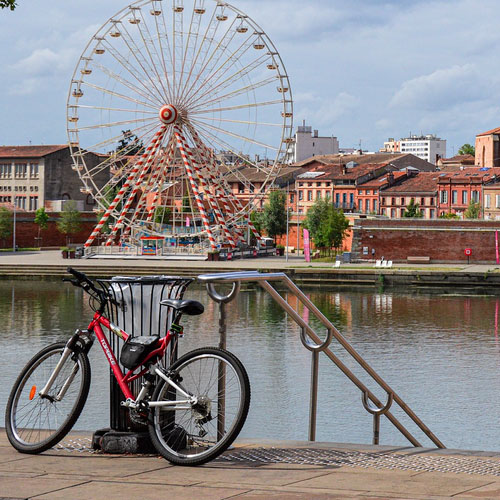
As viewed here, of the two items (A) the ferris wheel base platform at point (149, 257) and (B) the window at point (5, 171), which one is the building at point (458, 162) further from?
(A) the ferris wheel base platform at point (149, 257)

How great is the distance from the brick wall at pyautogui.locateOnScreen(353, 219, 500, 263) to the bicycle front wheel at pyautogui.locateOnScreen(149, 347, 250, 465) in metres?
56.2

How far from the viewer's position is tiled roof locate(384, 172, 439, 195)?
93812mm

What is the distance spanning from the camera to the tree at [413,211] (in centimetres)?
9038

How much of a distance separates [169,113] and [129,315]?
49572mm

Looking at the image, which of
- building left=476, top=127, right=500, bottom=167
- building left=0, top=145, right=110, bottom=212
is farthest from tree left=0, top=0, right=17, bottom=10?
building left=476, top=127, right=500, bottom=167

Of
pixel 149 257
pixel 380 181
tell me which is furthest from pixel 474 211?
pixel 149 257

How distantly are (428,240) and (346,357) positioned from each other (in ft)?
127

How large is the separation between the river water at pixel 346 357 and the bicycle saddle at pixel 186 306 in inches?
344

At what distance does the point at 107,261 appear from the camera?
58.4 metres

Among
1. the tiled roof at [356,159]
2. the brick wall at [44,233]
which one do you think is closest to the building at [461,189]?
the tiled roof at [356,159]

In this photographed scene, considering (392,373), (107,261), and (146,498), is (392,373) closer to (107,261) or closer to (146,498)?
(146,498)

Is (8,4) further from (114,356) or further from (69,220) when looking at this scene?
(69,220)

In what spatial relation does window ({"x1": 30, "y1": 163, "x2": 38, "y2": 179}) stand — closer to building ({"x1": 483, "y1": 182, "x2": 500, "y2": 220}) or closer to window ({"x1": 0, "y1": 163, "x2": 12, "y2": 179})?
window ({"x1": 0, "y1": 163, "x2": 12, "y2": 179})

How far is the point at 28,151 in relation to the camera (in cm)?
9700
